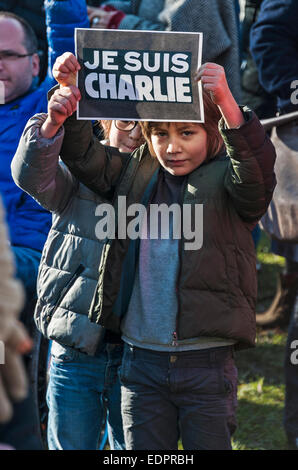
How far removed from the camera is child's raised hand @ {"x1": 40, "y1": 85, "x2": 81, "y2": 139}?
213 centimetres

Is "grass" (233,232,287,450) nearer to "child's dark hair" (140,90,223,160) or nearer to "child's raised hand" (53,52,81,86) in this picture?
"child's dark hair" (140,90,223,160)

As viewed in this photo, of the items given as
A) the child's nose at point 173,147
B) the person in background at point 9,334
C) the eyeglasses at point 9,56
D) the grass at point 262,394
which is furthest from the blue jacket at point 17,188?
the person in background at point 9,334

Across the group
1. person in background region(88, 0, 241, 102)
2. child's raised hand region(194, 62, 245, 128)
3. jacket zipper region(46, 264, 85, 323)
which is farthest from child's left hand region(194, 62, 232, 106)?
person in background region(88, 0, 241, 102)

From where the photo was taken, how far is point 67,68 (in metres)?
2.14

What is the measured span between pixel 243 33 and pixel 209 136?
84.2 inches

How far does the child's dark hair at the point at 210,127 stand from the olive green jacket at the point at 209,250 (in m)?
0.04

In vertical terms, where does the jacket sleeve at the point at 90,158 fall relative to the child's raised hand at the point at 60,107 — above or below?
below

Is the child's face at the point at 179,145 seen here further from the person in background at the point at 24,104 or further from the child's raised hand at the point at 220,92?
the person in background at the point at 24,104

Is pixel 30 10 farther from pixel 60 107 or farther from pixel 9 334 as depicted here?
pixel 9 334

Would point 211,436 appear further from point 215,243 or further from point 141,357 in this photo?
point 215,243

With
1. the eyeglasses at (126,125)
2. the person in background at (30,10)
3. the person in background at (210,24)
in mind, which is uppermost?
the person in background at (30,10)

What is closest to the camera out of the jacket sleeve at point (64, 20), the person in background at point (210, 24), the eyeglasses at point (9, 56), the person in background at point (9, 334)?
the person in background at point (9, 334)

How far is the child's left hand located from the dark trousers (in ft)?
2.37

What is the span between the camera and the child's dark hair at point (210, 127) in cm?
228
